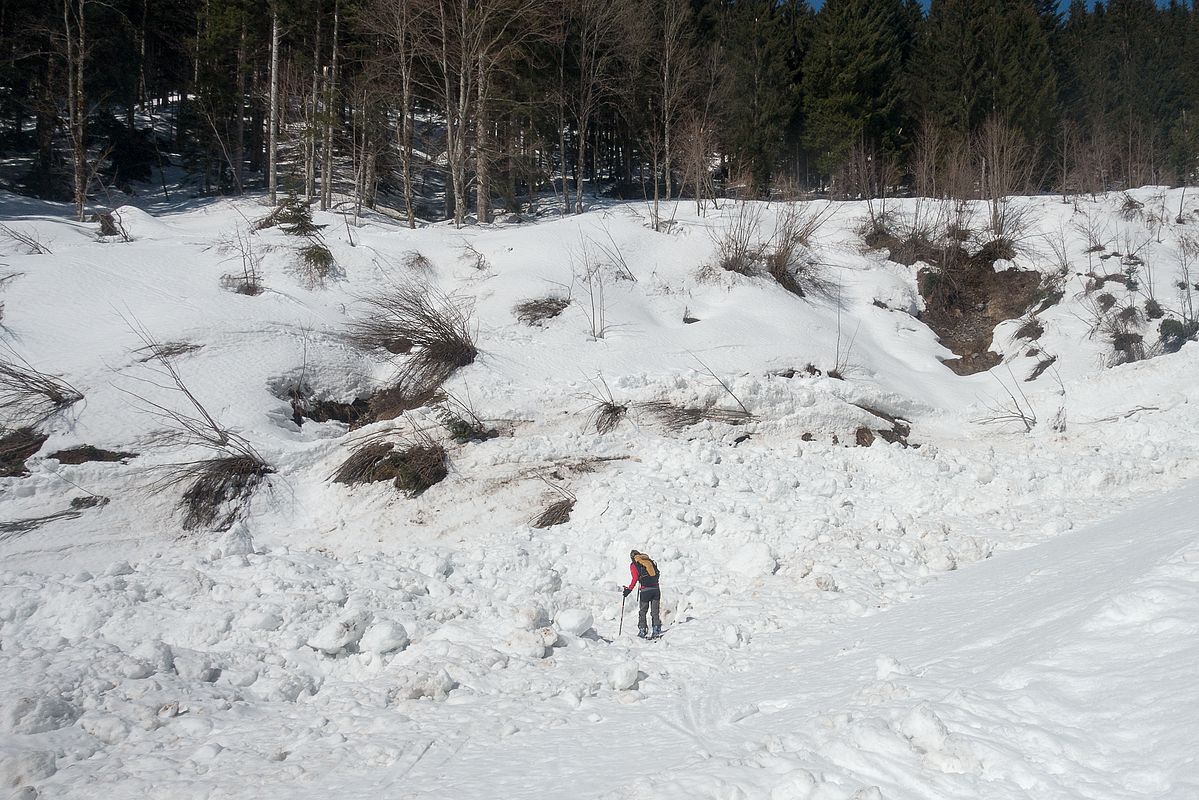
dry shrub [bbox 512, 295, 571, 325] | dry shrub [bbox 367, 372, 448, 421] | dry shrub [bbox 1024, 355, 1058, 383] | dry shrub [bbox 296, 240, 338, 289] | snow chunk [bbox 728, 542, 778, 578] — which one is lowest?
snow chunk [bbox 728, 542, 778, 578]

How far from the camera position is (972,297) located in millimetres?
14406

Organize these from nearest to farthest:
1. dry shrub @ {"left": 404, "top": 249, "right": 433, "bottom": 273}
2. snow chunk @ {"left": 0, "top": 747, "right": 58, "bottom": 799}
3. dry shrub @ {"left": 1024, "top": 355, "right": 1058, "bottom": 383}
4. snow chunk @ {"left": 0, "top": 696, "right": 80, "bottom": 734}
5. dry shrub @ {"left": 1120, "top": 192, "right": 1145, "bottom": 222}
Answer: snow chunk @ {"left": 0, "top": 747, "right": 58, "bottom": 799}, snow chunk @ {"left": 0, "top": 696, "right": 80, "bottom": 734}, dry shrub @ {"left": 1024, "top": 355, "right": 1058, "bottom": 383}, dry shrub @ {"left": 404, "top": 249, "right": 433, "bottom": 273}, dry shrub @ {"left": 1120, "top": 192, "right": 1145, "bottom": 222}

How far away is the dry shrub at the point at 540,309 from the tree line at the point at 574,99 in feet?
19.7

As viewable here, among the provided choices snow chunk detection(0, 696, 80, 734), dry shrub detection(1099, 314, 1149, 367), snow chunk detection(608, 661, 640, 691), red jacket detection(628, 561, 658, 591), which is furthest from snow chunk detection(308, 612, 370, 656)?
dry shrub detection(1099, 314, 1149, 367)

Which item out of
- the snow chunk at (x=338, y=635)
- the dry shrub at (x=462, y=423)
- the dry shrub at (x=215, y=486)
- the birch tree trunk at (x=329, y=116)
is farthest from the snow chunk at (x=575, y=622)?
the birch tree trunk at (x=329, y=116)

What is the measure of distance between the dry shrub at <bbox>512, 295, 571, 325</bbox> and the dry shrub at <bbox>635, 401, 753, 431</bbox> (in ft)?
10.2

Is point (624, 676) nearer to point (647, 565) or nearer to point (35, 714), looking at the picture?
point (647, 565)

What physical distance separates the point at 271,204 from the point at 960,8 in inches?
1044

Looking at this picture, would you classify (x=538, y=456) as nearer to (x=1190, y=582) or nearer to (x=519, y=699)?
(x=519, y=699)

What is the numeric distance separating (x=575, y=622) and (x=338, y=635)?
1948 mm

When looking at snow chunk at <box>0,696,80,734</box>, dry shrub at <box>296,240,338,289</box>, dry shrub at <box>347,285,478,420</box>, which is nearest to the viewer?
snow chunk at <box>0,696,80,734</box>

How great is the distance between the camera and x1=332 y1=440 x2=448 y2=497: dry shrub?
8.30 metres

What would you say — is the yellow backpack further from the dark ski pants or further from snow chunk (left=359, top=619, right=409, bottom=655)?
snow chunk (left=359, top=619, right=409, bottom=655)

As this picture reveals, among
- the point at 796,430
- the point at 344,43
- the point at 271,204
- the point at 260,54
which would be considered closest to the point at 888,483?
the point at 796,430
